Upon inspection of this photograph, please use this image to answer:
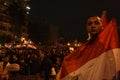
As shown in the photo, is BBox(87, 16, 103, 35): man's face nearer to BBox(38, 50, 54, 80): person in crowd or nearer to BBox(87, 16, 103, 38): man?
BBox(87, 16, 103, 38): man

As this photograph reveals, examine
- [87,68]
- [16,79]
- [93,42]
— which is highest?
[93,42]

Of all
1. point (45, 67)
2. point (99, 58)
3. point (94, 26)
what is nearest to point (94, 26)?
point (94, 26)

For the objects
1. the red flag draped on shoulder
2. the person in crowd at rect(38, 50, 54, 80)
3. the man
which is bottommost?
the person in crowd at rect(38, 50, 54, 80)

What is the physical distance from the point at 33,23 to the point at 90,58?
14206cm

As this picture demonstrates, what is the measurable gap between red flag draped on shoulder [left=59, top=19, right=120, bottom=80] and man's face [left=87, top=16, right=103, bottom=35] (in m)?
0.08

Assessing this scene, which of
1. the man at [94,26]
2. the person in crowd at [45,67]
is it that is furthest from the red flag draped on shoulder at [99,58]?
the person in crowd at [45,67]

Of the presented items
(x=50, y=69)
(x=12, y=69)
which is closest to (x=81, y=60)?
(x=12, y=69)

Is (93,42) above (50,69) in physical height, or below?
above

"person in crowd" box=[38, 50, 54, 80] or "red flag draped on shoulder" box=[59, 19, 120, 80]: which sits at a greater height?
"red flag draped on shoulder" box=[59, 19, 120, 80]

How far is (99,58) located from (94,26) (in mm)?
371

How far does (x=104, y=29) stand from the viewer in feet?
14.6

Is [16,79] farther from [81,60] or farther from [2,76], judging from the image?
[81,60]

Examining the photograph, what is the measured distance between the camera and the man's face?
4.45 meters

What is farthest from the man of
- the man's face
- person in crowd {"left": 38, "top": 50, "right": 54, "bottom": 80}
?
person in crowd {"left": 38, "top": 50, "right": 54, "bottom": 80}
